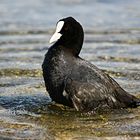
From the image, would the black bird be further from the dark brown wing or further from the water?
the water

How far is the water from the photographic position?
7.49 metres

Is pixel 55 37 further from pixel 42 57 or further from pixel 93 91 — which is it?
pixel 42 57

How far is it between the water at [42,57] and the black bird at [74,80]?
16 cm

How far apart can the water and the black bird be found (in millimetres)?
162

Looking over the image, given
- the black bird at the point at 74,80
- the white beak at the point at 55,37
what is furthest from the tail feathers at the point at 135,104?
the white beak at the point at 55,37

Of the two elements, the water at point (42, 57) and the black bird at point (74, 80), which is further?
the black bird at point (74, 80)

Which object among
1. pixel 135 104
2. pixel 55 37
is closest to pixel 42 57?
pixel 55 37

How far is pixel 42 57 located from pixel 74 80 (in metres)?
3.84

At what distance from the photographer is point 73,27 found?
8.59 metres

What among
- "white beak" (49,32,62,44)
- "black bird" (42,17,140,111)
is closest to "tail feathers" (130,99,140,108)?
"black bird" (42,17,140,111)

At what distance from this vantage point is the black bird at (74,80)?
8117mm

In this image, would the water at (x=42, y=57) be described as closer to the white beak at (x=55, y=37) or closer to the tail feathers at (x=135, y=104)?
the tail feathers at (x=135, y=104)

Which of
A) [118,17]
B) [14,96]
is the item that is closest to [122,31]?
[118,17]

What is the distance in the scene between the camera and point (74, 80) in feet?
26.8
